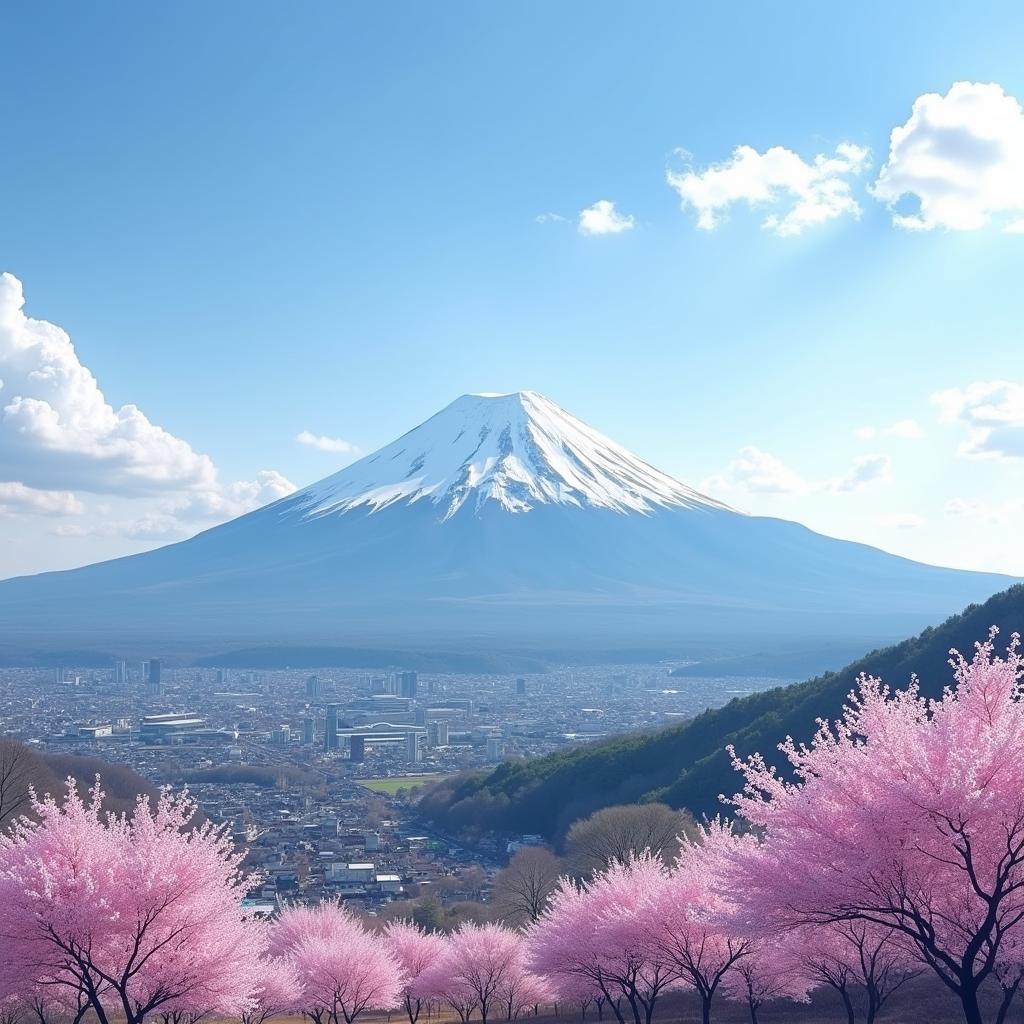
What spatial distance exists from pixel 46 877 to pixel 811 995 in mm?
16111

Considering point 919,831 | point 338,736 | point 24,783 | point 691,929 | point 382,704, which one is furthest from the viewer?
point 382,704

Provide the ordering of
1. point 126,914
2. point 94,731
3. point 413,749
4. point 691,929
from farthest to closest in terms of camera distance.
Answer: point 94,731, point 413,749, point 691,929, point 126,914

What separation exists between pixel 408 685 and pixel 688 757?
81886 millimetres

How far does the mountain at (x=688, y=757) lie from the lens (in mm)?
42656

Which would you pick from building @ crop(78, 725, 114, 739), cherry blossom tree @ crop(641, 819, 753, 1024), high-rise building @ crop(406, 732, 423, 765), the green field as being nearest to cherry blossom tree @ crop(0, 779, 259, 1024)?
cherry blossom tree @ crop(641, 819, 753, 1024)

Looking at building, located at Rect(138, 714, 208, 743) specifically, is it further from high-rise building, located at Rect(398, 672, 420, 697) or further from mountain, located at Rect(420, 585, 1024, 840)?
mountain, located at Rect(420, 585, 1024, 840)

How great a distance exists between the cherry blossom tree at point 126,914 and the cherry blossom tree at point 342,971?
8.79m

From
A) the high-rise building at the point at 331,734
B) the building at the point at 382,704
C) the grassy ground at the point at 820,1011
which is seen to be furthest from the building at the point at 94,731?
the grassy ground at the point at 820,1011

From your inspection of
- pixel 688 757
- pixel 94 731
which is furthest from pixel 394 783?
pixel 94 731

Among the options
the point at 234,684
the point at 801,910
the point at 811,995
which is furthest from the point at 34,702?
the point at 801,910

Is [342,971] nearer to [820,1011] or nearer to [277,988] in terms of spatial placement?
[277,988]

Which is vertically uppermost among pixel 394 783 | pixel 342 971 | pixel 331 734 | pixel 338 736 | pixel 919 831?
pixel 919 831

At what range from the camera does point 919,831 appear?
427 inches

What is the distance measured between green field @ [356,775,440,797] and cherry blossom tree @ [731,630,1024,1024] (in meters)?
57.6
